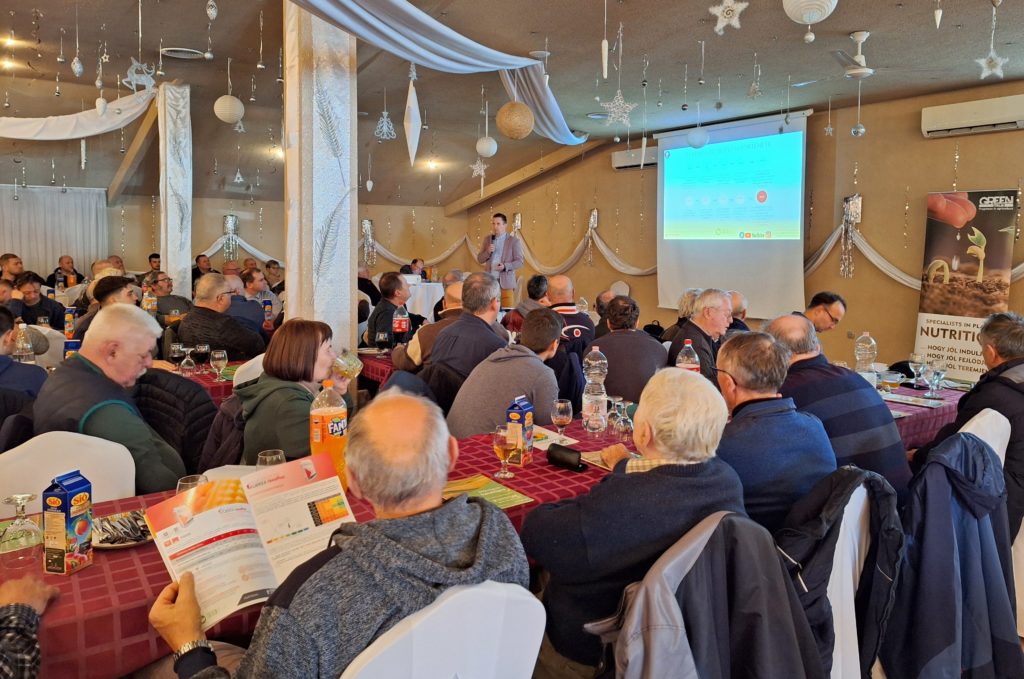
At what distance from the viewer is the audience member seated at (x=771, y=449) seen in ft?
6.83

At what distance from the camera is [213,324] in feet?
15.5

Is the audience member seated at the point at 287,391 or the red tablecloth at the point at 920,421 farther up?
the audience member seated at the point at 287,391

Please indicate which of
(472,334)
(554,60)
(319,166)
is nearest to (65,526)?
(472,334)

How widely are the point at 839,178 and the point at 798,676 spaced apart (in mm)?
7876

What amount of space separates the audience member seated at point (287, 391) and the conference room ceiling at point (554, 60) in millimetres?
3740

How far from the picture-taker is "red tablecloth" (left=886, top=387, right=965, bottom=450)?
11.8ft

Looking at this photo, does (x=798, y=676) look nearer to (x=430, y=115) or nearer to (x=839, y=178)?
(x=839, y=178)

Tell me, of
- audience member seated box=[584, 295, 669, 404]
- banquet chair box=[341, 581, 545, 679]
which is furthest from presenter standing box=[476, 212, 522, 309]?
banquet chair box=[341, 581, 545, 679]

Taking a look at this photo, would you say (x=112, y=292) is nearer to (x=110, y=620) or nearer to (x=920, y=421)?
(x=110, y=620)

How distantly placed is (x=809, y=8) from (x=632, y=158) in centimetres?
718

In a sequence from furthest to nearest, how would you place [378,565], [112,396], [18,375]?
1. [18,375]
2. [112,396]
3. [378,565]

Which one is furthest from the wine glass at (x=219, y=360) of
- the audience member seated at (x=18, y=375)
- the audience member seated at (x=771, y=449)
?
the audience member seated at (x=771, y=449)

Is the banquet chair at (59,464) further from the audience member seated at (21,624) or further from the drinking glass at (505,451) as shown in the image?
the drinking glass at (505,451)

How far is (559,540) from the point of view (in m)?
1.75
